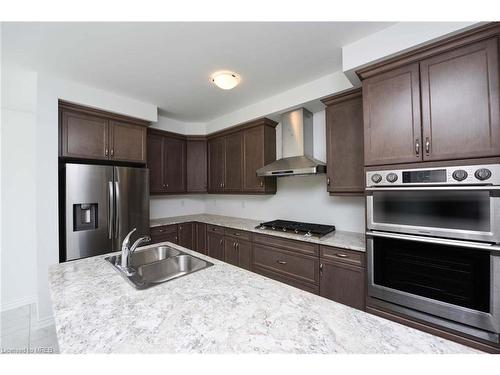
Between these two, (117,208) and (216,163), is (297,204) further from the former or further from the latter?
(117,208)

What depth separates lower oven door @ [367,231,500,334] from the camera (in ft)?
4.01

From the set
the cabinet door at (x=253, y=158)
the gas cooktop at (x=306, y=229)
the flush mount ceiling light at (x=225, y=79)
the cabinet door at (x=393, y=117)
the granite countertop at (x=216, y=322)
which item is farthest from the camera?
the cabinet door at (x=253, y=158)

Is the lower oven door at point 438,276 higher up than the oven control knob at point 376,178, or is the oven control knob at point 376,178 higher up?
the oven control knob at point 376,178

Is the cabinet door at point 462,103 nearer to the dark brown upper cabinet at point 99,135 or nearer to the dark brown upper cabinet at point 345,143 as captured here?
the dark brown upper cabinet at point 345,143

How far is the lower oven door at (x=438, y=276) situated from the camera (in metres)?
1.22

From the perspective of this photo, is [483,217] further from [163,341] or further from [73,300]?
[73,300]

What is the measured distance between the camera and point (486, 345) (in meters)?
1.25

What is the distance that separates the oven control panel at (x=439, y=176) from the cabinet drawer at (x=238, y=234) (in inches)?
61.2

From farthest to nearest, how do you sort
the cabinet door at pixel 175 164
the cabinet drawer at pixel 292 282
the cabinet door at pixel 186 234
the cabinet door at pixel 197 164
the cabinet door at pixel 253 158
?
the cabinet door at pixel 197 164 → the cabinet door at pixel 175 164 → the cabinet door at pixel 186 234 → the cabinet door at pixel 253 158 → the cabinet drawer at pixel 292 282

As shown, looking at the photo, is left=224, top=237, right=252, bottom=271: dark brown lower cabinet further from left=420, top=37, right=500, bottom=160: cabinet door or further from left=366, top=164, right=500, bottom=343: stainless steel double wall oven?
left=420, top=37, right=500, bottom=160: cabinet door

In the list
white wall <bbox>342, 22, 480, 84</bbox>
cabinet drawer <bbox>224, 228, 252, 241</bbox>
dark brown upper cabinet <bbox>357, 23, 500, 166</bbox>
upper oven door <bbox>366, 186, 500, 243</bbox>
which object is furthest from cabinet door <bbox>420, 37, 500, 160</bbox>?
cabinet drawer <bbox>224, 228, 252, 241</bbox>

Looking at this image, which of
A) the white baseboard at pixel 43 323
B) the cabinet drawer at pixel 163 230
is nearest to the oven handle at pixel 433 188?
the cabinet drawer at pixel 163 230

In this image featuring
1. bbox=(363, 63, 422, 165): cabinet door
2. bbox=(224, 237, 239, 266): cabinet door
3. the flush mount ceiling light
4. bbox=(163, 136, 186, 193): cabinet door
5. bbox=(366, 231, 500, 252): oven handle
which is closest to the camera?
bbox=(366, 231, 500, 252): oven handle

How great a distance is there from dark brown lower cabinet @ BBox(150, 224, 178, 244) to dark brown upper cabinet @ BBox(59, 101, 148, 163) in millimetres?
992
